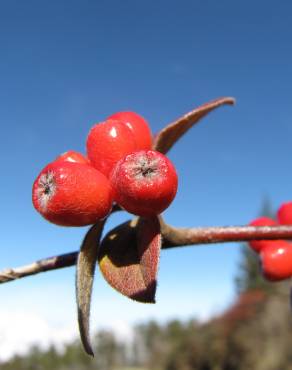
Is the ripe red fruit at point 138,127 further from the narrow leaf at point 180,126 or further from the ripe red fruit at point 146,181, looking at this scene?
the ripe red fruit at point 146,181

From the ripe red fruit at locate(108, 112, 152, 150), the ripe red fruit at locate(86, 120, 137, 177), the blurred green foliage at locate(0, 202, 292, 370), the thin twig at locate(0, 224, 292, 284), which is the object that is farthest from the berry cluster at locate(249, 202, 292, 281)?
the blurred green foliage at locate(0, 202, 292, 370)

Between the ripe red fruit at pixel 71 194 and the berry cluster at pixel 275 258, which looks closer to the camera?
the ripe red fruit at pixel 71 194

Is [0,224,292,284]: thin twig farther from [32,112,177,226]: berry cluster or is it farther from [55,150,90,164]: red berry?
[55,150,90,164]: red berry

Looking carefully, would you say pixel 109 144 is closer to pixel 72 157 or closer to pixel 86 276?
pixel 72 157

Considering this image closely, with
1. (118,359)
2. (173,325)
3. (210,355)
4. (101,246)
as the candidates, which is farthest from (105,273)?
(118,359)

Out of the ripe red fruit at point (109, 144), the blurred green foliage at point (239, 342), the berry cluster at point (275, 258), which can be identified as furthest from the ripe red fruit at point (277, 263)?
the blurred green foliage at point (239, 342)

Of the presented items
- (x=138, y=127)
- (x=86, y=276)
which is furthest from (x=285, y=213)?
(x=86, y=276)
